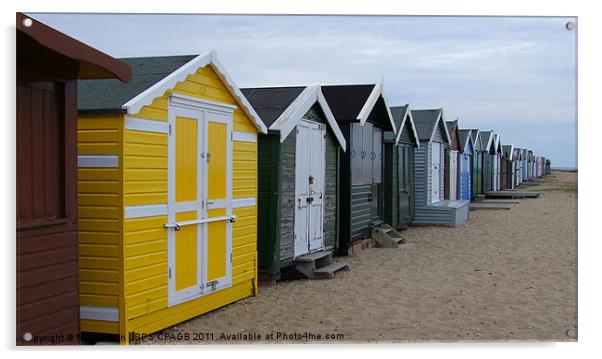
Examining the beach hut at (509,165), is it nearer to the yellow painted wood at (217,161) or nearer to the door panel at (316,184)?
the door panel at (316,184)

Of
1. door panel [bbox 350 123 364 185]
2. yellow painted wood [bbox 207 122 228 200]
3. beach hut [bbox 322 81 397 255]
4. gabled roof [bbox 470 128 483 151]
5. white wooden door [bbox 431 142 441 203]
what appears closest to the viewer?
yellow painted wood [bbox 207 122 228 200]

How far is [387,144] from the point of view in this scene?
1642 cm

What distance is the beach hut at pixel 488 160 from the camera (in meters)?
30.7

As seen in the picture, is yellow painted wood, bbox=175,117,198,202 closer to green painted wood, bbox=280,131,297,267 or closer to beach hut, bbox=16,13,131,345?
beach hut, bbox=16,13,131,345

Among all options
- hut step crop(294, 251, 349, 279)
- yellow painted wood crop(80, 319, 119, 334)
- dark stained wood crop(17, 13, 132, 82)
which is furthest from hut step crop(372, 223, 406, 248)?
dark stained wood crop(17, 13, 132, 82)

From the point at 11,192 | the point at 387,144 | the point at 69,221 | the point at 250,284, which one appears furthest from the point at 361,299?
the point at 387,144

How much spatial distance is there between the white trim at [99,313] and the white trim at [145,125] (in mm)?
1633

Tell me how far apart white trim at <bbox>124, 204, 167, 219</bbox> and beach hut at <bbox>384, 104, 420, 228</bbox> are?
32.9 ft

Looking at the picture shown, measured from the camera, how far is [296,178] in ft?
33.4

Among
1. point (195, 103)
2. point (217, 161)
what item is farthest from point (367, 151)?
point (195, 103)

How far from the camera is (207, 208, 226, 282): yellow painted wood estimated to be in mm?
7578

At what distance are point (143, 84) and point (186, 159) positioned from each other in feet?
3.07

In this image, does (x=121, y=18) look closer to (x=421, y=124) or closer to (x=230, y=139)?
(x=230, y=139)

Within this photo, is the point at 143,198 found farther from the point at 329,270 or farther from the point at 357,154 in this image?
the point at 357,154
